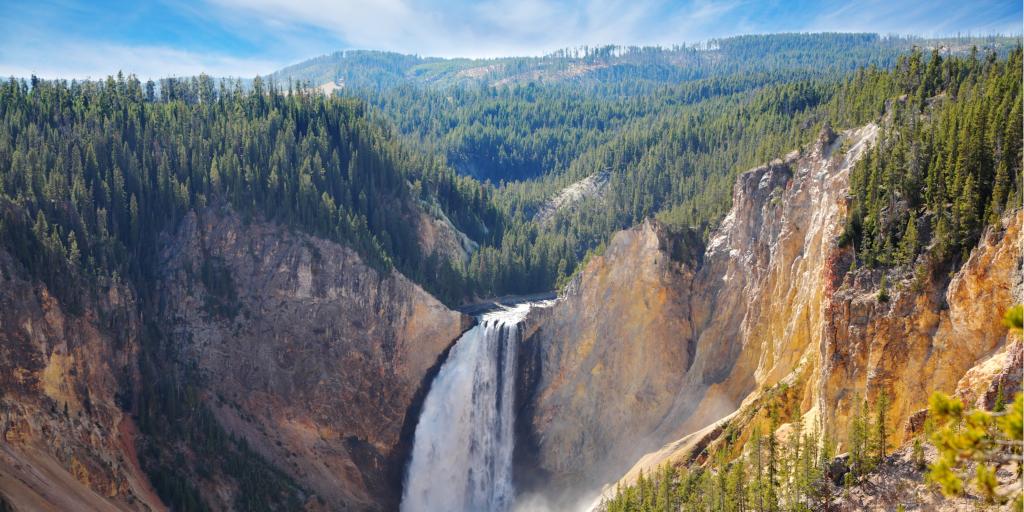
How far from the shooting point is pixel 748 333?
6412 cm

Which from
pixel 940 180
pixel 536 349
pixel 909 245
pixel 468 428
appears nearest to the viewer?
pixel 909 245

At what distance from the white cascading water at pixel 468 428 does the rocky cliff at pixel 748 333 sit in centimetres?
226

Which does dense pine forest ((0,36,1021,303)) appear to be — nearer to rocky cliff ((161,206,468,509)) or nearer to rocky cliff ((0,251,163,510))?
rocky cliff ((0,251,163,510))

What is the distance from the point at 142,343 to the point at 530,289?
42.6m

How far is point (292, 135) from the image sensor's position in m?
102

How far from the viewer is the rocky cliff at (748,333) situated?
145 feet

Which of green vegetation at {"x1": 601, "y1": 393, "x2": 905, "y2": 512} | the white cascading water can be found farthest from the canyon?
green vegetation at {"x1": 601, "y1": 393, "x2": 905, "y2": 512}

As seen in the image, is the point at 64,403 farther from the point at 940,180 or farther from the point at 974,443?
the point at 974,443

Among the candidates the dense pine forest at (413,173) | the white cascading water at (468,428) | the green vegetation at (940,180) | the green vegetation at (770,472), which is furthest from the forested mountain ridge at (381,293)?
the white cascading water at (468,428)

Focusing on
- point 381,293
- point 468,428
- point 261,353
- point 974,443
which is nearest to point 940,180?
point 974,443

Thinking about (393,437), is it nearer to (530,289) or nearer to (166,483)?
(166,483)

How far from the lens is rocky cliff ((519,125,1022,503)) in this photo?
1736 inches

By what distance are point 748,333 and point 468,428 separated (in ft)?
88.9

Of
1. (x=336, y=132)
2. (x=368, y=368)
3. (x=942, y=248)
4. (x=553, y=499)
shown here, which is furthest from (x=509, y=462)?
(x=336, y=132)
